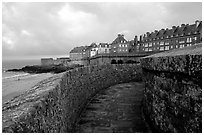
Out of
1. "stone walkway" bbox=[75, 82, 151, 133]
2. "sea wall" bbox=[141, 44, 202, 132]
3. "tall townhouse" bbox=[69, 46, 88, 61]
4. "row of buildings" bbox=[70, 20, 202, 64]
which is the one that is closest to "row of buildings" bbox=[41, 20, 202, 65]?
"row of buildings" bbox=[70, 20, 202, 64]

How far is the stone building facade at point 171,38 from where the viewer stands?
5611 centimetres

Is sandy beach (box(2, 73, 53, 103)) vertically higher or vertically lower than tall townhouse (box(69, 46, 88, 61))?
lower

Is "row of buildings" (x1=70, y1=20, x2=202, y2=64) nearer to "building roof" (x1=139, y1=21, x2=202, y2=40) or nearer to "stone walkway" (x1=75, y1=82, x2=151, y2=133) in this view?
"building roof" (x1=139, y1=21, x2=202, y2=40)

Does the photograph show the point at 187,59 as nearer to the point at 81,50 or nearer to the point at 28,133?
the point at 28,133

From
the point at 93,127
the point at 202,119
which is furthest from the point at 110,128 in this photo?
the point at 202,119

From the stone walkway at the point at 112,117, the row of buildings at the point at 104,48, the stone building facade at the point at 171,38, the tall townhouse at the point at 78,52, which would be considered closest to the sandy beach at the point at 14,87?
the stone walkway at the point at 112,117

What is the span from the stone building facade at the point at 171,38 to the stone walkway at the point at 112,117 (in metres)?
50.2

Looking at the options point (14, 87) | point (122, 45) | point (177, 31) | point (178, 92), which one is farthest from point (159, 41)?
point (178, 92)

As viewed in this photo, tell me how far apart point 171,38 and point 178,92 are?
64.4 meters

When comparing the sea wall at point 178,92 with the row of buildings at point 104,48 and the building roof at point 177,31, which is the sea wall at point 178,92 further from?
the row of buildings at point 104,48

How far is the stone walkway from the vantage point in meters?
5.34

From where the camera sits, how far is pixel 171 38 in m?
63.4

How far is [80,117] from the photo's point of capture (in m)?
6.48

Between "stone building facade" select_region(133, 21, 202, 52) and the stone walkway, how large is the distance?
165 feet
